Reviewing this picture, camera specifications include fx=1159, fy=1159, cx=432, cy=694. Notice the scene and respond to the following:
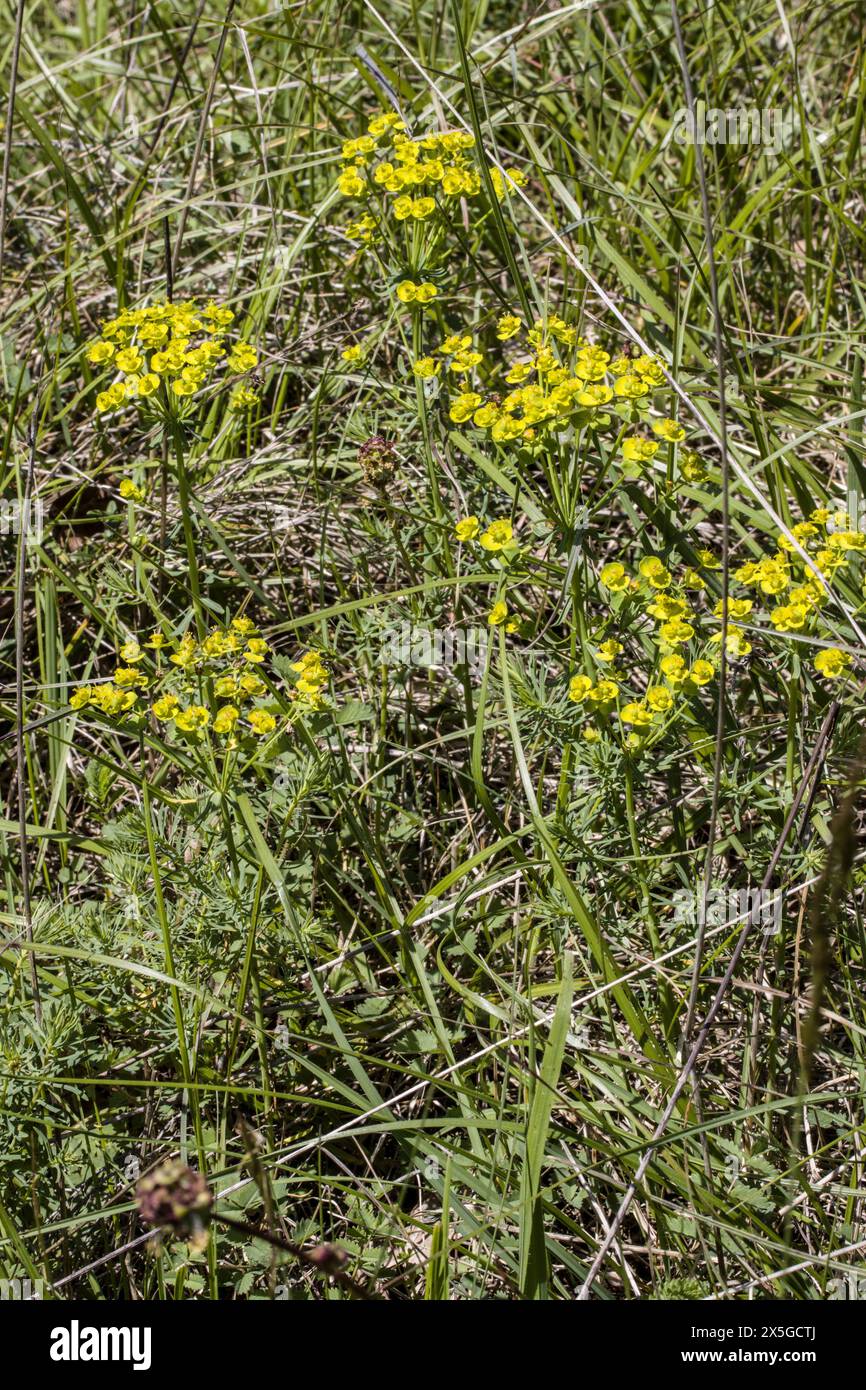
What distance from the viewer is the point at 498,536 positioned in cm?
216

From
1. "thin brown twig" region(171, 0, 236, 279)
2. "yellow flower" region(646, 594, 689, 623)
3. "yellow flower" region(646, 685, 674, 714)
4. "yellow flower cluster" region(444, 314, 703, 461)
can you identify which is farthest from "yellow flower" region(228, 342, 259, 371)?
"yellow flower" region(646, 685, 674, 714)

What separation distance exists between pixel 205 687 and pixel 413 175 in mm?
1132

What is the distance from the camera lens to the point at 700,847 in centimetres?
219

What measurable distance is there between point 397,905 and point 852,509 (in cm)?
128

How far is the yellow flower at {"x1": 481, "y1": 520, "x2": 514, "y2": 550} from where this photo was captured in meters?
2.15

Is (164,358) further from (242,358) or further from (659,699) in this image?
(659,699)

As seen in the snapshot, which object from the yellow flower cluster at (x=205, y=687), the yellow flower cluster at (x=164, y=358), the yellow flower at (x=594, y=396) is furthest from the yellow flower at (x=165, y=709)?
the yellow flower at (x=594, y=396)

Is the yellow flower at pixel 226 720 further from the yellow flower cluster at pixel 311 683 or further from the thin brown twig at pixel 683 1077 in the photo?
the thin brown twig at pixel 683 1077

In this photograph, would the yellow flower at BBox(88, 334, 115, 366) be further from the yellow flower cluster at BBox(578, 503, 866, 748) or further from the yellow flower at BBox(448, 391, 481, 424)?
the yellow flower cluster at BBox(578, 503, 866, 748)

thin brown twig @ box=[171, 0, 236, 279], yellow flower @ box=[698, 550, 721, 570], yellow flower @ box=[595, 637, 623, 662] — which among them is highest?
thin brown twig @ box=[171, 0, 236, 279]

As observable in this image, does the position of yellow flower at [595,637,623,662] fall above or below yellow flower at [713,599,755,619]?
below

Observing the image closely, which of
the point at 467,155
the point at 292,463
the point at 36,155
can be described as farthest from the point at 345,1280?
the point at 36,155

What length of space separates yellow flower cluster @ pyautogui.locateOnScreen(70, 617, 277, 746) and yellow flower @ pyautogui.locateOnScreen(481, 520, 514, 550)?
0.45m

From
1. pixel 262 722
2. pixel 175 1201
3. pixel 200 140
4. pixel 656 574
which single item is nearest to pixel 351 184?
pixel 200 140
